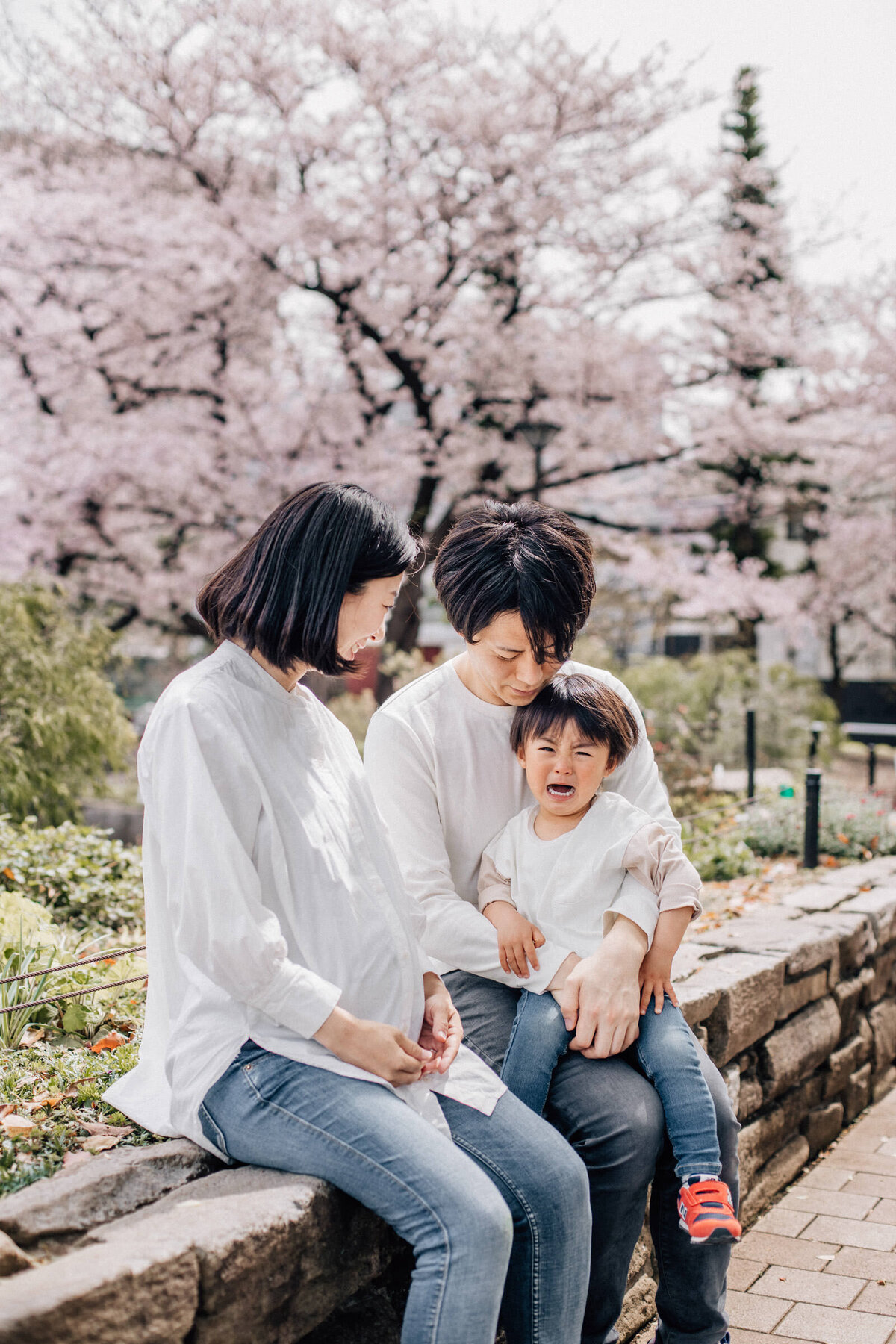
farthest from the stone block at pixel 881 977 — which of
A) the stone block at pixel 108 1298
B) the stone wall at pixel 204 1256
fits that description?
the stone block at pixel 108 1298


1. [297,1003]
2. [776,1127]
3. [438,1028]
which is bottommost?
[776,1127]

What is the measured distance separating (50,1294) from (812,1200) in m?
2.56

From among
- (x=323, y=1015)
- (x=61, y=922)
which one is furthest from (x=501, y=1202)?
(x=61, y=922)

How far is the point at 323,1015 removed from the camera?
5.04 ft

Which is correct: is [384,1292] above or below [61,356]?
below

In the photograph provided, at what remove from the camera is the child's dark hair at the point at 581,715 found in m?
2.09

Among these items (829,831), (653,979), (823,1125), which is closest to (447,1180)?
(653,979)

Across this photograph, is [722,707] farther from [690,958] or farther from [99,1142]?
[99,1142]

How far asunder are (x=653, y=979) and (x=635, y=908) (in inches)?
5.3

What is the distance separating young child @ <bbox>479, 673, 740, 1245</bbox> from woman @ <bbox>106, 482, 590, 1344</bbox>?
0.68 feet

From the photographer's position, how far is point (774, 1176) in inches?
122

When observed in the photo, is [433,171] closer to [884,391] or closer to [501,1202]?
[884,391]

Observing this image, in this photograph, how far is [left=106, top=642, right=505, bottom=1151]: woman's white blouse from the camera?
152 centimetres

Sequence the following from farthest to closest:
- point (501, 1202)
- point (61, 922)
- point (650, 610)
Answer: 1. point (650, 610)
2. point (61, 922)
3. point (501, 1202)
